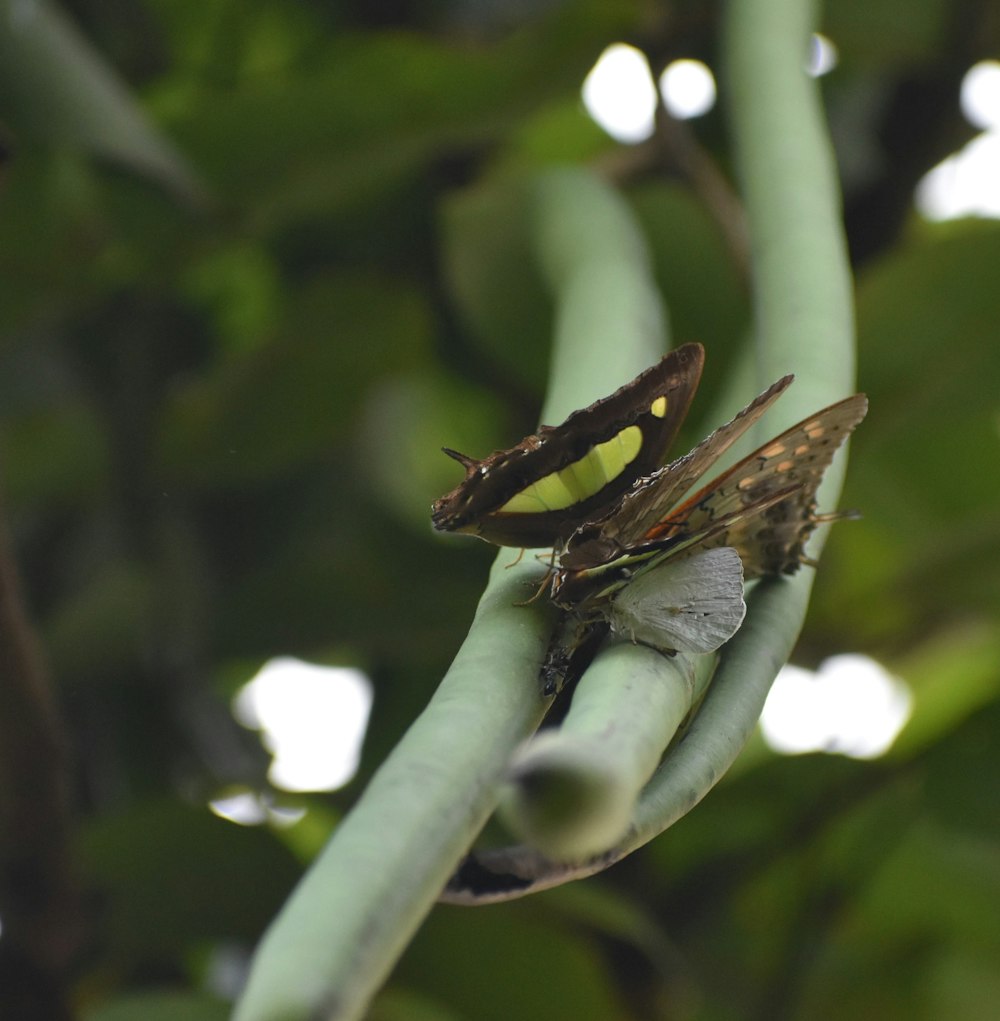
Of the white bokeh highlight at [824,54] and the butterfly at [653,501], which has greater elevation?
the white bokeh highlight at [824,54]

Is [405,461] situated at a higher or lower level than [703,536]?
higher

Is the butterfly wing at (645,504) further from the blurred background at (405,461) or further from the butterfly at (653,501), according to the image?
the blurred background at (405,461)

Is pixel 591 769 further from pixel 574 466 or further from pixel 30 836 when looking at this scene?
pixel 30 836

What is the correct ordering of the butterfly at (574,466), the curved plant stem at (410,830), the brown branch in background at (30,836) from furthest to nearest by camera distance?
the brown branch in background at (30,836)
the butterfly at (574,466)
the curved plant stem at (410,830)

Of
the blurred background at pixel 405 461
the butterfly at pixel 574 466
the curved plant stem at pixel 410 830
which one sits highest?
the blurred background at pixel 405 461

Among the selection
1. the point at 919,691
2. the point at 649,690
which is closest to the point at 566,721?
the point at 649,690

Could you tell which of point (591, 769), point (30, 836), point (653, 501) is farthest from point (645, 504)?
point (30, 836)

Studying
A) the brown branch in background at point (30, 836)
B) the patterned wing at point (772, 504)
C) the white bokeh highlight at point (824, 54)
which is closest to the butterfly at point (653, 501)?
the patterned wing at point (772, 504)

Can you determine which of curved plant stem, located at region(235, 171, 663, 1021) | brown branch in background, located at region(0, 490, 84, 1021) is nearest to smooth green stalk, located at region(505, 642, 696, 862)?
curved plant stem, located at region(235, 171, 663, 1021)
